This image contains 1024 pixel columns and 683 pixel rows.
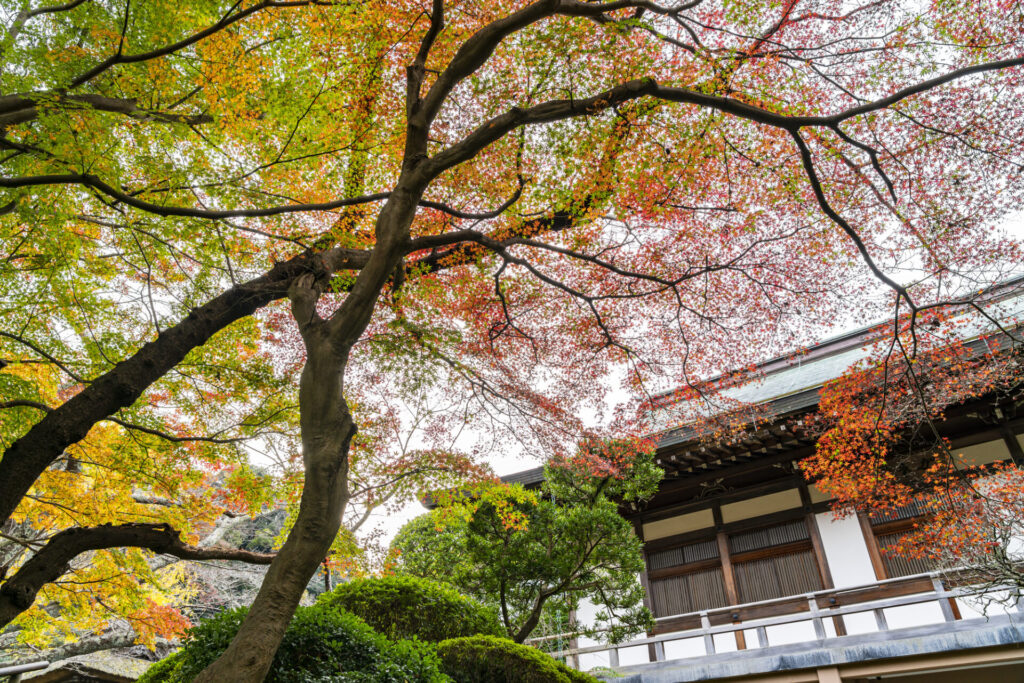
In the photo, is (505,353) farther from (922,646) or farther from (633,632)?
(922,646)

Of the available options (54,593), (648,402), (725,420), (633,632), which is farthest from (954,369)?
(54,593)

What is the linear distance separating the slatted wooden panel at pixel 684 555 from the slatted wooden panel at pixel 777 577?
0.56 m

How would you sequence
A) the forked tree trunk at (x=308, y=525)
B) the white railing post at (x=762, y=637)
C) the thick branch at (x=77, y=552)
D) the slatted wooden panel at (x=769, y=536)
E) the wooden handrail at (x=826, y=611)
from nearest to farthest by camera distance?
the forked tree trunk at (x=308, y=525) < the thick branch at (x=77, y=552) < the wooden handrail at (x=826, y=611) < the white railing post at (x=762, y=637) < the slatted wooden panel at (x=769, y=536)

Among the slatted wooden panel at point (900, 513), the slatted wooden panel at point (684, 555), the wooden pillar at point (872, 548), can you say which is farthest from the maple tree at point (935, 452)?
the slatted wooden panel at point (684, 555)

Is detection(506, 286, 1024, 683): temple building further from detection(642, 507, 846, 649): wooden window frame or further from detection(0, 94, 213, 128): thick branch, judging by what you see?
detection(0, 94, 213, 128): thick branch

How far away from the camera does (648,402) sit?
29.5ft

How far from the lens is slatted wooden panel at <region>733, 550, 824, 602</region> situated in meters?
9.67

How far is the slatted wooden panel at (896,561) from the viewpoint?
8703 millimetres

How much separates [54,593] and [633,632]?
8785mm

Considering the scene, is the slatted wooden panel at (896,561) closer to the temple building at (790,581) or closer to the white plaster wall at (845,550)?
the temple building at (790,581)

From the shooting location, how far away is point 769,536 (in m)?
10.3

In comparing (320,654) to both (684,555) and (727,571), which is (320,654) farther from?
(684,555)

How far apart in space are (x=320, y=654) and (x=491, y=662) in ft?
7.16

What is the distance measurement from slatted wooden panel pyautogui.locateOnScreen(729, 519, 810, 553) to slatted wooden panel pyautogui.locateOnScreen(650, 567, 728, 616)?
598 millimetres
